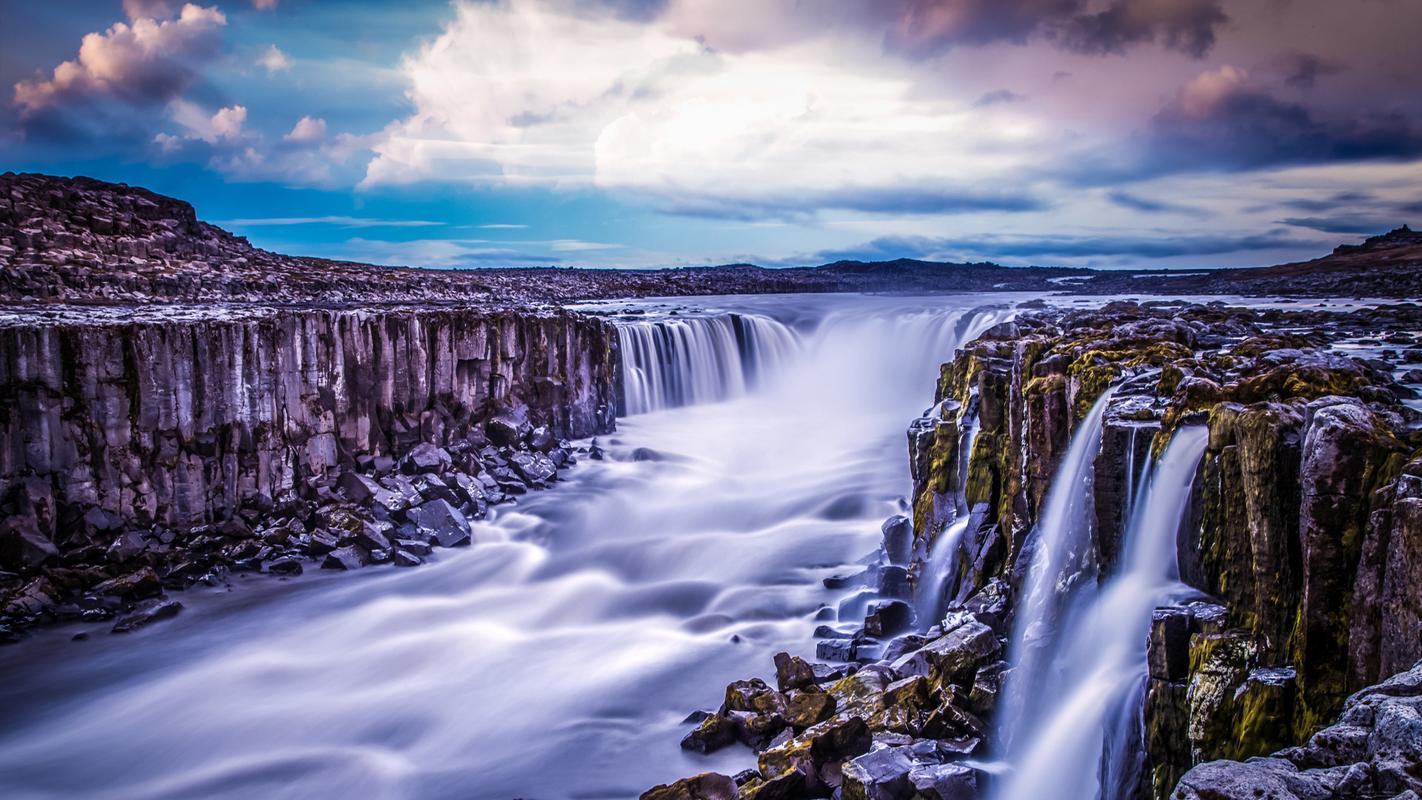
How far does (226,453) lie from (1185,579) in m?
15.9

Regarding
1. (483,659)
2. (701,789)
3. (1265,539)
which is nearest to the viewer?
(1265,539)

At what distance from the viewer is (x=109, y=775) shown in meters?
9.91

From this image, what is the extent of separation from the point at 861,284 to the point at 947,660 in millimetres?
75016

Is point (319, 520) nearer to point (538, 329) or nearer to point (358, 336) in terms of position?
point (358, 336)

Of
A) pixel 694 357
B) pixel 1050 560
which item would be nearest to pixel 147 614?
pixel 1050 560

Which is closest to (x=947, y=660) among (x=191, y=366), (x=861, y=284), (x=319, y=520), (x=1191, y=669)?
(x=1191, y=669)

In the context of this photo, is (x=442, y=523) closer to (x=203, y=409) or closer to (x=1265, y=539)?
(x=203, y=409)

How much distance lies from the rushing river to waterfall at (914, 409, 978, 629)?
4.58 ft

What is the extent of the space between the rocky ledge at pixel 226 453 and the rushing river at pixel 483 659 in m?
0.78

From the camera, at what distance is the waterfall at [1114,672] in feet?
22.5

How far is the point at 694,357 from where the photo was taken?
1208 inches

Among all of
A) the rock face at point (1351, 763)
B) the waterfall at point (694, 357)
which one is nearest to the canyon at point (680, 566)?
the rock face at point (1351, 763)

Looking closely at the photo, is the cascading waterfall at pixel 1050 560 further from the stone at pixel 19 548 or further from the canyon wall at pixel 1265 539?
the stone at pixel 19 548

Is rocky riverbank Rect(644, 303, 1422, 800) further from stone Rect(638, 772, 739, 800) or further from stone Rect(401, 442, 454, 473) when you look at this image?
stone Rect(401, 442, 454, 473)
